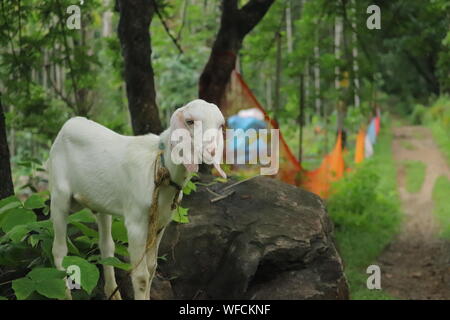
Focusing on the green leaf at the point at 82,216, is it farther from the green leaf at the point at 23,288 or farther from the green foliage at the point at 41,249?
the green leaf at the point at 23,288

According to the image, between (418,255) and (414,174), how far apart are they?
22.2ft

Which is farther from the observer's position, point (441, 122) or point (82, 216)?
point (441, 122)

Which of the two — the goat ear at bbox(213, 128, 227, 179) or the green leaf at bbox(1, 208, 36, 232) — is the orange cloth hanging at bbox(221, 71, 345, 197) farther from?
the goat ear at bbox(213, 128, 227, 179)

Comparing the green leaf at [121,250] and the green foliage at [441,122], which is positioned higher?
the green leaf at [121,250]

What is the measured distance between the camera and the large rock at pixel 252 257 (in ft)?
14.4

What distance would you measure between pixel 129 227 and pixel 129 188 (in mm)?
198

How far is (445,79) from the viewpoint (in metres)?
8.74

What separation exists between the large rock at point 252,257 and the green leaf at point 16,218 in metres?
1.04

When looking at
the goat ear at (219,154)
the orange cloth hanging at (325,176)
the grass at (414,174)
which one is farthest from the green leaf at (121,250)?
the grass at (414,174)

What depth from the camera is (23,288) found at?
125 inches

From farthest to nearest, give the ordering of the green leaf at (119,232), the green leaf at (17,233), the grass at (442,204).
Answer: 1. the grass at (442,204)
2. the green leaf at (119,232)
3. the green leaf at (17,233)

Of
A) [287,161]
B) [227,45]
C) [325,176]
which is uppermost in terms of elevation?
[227,45]

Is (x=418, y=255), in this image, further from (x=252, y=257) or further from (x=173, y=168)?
(x=173, y=168)

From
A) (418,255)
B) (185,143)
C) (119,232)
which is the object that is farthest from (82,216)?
(418,255)
